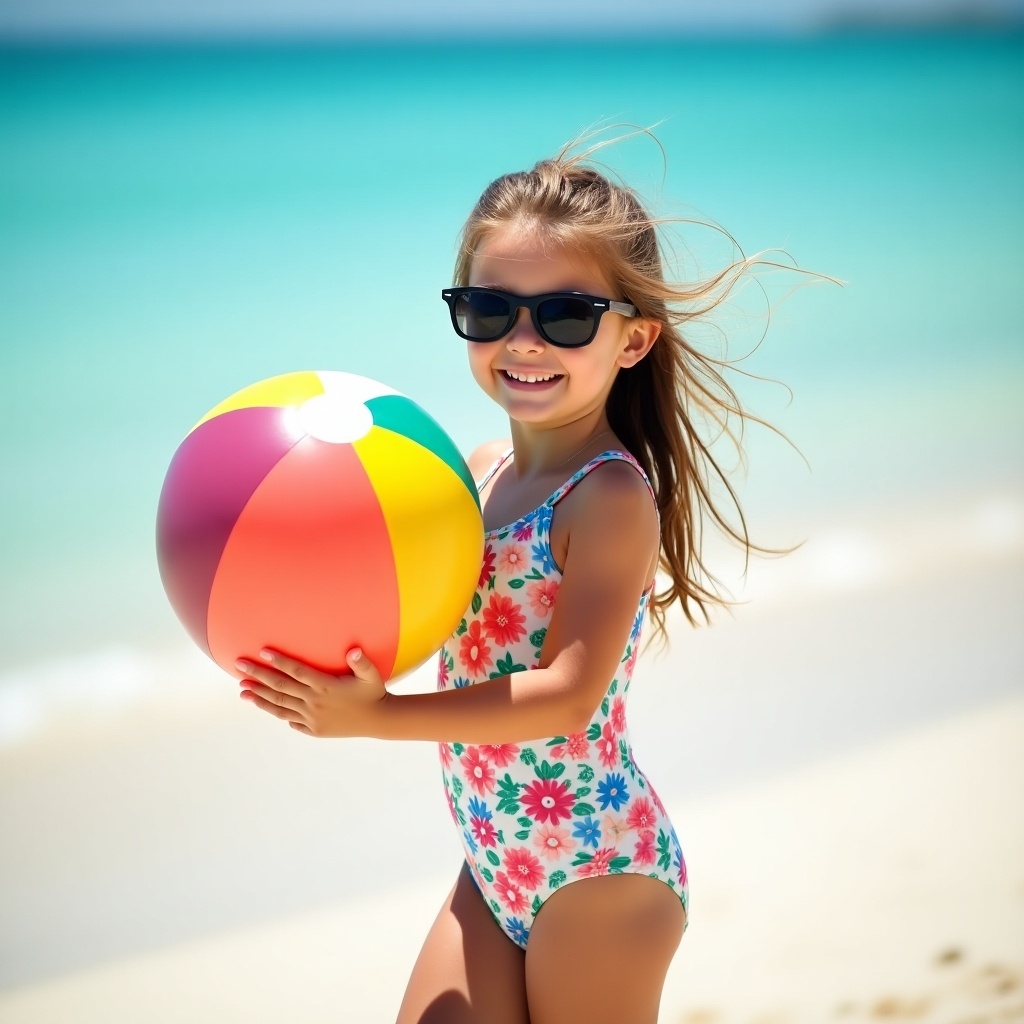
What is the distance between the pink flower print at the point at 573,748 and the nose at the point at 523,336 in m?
0.75

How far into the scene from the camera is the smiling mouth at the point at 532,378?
8.20 ft

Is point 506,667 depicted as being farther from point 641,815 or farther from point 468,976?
point 468,976

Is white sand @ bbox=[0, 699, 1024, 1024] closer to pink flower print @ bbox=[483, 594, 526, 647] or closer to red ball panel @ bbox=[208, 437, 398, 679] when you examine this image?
pink flower print @ bbox=[483, 594, 526, 647]

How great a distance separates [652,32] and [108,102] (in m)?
10.6

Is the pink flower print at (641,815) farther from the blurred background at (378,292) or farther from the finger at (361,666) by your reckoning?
the blurred background at (378,292)

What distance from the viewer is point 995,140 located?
57.5 ft

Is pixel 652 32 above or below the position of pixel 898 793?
above

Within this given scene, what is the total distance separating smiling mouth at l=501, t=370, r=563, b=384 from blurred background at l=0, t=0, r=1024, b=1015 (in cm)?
64

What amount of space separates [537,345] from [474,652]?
62 cm

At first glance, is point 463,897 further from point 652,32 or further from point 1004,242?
point 652,32

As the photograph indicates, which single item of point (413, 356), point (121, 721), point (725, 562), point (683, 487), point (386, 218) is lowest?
point (683, 487)

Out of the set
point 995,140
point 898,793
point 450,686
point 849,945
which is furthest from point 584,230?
point 995,140

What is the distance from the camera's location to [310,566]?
2174mm

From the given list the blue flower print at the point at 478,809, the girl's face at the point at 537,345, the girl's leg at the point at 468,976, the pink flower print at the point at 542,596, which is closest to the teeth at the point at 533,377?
the girl's face at the point at 537,345
